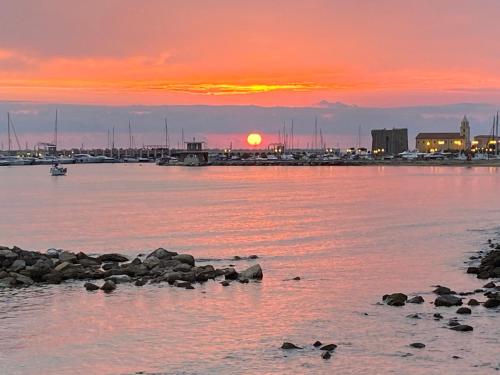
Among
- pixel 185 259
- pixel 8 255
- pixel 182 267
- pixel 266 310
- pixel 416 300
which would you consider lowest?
pixel 266 310

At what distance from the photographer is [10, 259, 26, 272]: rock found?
991 inches

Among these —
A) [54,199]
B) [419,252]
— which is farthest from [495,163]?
[419,252]

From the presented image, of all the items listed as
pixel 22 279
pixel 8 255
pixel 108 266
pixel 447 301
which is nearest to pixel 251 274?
pixel 108 266

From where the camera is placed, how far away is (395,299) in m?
20.2

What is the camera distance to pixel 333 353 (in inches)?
612

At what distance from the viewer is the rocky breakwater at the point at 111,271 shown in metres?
23.8

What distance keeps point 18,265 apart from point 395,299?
44.5ft

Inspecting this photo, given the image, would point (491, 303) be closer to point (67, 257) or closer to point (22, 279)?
point (22, 279)

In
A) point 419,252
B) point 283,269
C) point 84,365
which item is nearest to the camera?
point 84,365

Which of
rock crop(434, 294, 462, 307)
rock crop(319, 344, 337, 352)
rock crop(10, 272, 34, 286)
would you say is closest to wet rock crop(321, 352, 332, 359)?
rock crop(319, 344, 337, 352)

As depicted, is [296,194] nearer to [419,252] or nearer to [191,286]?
[419,252]

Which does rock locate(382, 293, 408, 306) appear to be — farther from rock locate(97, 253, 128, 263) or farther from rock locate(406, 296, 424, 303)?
rock locate(97, 253, 128, 263)

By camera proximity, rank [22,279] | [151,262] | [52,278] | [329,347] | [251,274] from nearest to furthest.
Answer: [329,347], [22,279], [52,278], [251,274], [151,262]

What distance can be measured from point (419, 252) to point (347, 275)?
697cm
